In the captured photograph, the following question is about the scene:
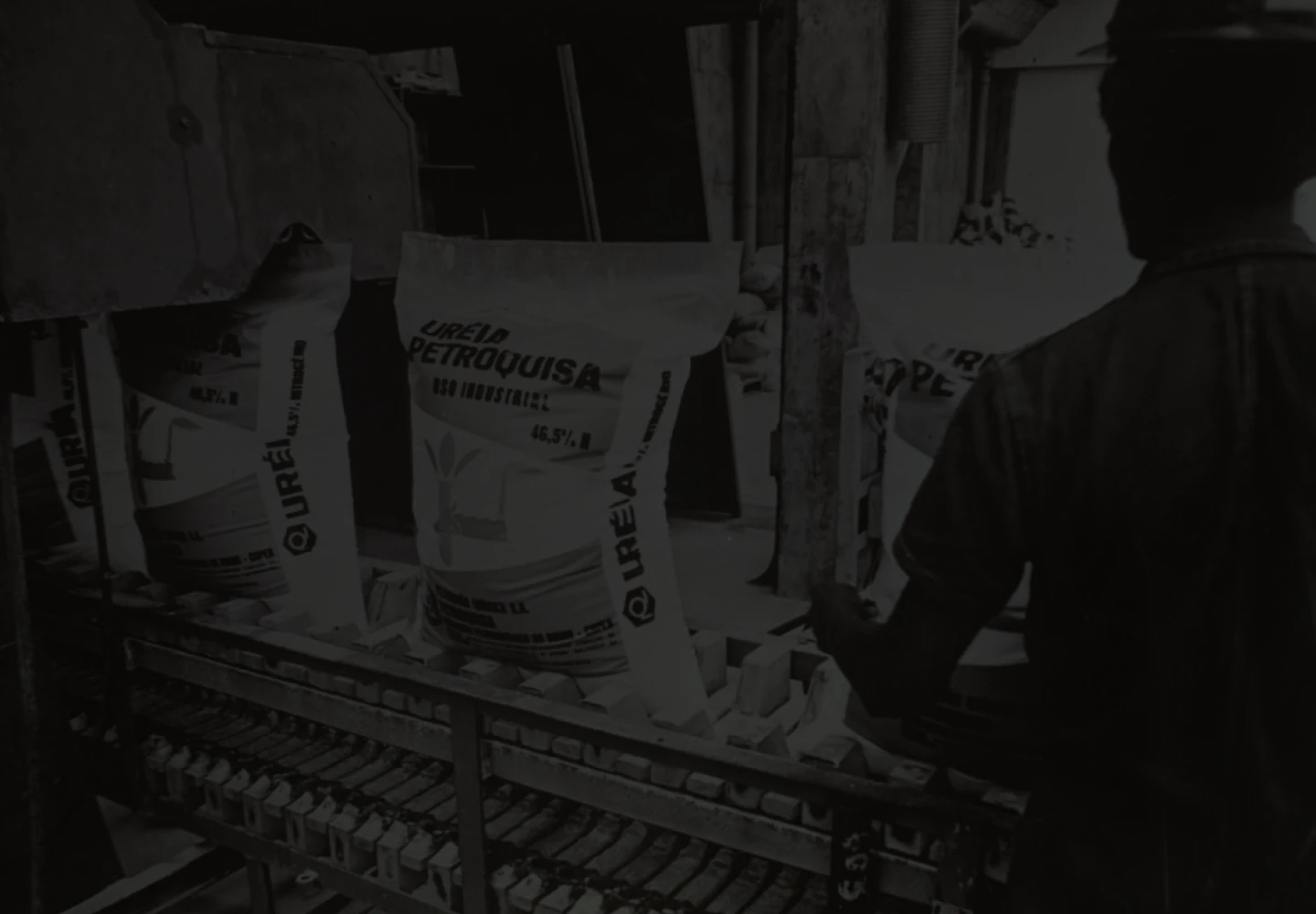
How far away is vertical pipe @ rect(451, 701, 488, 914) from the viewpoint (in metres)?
1.35

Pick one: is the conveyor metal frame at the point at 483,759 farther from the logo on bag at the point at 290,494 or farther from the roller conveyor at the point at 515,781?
the logo on bag at the point at 290,494

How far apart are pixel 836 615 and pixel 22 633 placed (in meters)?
1.25

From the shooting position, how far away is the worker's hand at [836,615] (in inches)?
38.9

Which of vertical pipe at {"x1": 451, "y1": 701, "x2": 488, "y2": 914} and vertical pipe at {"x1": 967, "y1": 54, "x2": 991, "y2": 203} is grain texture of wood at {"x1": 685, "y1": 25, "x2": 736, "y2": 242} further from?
vertical pipe at {"x1": 451, "y1": 701, "x2": 488, "y2": 914}

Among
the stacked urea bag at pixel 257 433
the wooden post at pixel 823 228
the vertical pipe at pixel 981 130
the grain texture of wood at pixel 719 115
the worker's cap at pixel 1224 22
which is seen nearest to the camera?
the worker's cap at pixel 1224 22

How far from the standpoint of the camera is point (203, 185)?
5.23ft

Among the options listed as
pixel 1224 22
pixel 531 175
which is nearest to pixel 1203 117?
pixel 1224 22

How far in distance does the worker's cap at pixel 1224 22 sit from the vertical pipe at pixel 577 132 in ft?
6.33

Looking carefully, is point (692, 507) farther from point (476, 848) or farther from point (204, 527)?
point (476, 848)

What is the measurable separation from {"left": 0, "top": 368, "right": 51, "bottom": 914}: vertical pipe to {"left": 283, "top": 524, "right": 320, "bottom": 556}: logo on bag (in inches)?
15.7

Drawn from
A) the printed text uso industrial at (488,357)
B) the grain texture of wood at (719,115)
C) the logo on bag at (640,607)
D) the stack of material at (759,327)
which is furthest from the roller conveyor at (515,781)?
the grain texture of wood at (719,115)

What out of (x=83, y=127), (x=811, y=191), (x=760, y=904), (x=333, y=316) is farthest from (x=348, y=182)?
(x=760, y=904)

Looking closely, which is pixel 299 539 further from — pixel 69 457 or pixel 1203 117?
pixel 1203 117

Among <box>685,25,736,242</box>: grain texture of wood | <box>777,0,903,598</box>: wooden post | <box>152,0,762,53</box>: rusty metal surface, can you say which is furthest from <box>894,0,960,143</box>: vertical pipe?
<box>685,25,736,242</box>: grain texture of wood
